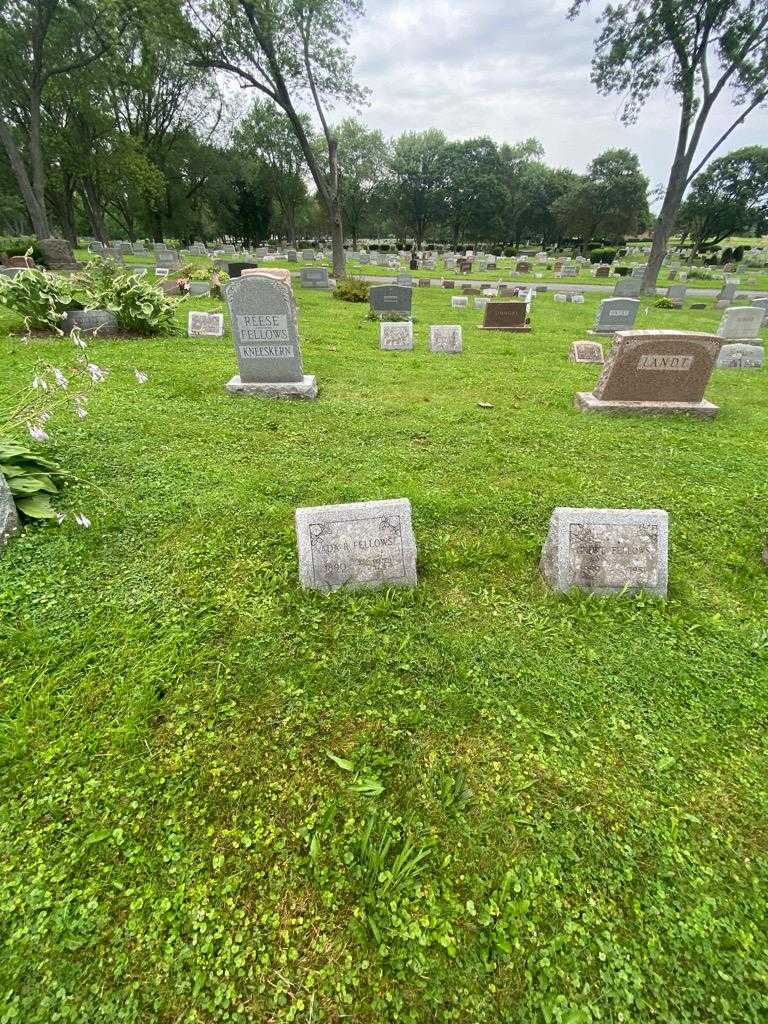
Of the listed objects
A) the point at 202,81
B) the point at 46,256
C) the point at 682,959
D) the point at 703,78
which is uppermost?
the point at 202,81

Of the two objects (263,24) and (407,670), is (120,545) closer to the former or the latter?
(407,670)

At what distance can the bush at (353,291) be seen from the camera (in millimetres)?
15234

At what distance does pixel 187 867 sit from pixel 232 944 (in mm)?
299

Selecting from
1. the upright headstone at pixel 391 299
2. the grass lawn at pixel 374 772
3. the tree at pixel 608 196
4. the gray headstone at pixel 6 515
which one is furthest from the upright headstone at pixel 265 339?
the tree at pixel 608 196

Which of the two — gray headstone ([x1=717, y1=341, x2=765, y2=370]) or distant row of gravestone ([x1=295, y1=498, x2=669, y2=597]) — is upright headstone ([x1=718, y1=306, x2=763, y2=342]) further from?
distant row of gravestone ([x1=295, y1=498, x2=669, y2=597])

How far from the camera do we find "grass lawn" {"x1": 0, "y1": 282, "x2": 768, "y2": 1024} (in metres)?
1.42

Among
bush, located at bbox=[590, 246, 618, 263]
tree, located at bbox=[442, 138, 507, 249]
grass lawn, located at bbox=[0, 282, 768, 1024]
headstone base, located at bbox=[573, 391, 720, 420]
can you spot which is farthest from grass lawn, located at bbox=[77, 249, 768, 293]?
tree, located at bbox=[442, 138, 507, 249]

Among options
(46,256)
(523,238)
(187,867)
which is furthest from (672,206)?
(523,238)

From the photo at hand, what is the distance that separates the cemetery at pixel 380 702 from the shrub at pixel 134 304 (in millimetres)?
3506

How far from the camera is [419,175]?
55250 mm

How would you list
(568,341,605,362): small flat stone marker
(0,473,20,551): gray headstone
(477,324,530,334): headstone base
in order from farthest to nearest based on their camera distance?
(477,324,530,334): headstone base, (568,341,605,362): small flat stone marker, (0,473,20,551): gray headstone

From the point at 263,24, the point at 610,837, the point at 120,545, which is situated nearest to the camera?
the point at 610,837

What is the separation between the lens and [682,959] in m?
1.47

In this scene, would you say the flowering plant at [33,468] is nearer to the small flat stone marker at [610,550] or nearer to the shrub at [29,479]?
the shrub at [29,479]
